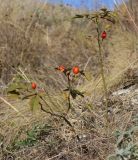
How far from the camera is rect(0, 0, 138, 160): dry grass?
11.3 feet

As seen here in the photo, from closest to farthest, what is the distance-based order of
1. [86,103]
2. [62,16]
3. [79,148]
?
[79,148]
[86,103]
[62,16]

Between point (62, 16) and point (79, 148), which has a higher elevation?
point (62, 16)

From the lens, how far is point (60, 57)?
7.29 m

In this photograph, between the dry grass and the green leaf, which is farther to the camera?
the dry grass

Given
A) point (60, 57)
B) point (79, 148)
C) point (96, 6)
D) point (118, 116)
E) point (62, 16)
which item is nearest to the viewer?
point (79, 148)

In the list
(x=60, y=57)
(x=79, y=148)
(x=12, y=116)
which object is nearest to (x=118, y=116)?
(x=79, y=148)

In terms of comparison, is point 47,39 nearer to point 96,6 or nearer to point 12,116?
point 96,6

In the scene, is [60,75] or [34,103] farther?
[60,75]

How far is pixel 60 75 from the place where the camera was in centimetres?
534

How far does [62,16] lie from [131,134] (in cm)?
724

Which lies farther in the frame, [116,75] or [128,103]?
[116,75]

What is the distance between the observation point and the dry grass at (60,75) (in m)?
3.44

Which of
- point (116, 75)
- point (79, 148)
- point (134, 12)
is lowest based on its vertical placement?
point (79, 148)

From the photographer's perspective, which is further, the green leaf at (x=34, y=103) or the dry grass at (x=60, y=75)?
the dry grass at (x=60, y=75)
